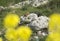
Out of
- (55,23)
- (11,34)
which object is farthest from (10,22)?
(55,23)

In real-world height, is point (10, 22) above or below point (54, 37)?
above

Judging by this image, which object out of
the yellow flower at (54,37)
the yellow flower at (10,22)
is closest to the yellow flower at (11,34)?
the yellow flower at (10,22)

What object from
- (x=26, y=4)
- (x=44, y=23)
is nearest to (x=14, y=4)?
(x=26, y=4)

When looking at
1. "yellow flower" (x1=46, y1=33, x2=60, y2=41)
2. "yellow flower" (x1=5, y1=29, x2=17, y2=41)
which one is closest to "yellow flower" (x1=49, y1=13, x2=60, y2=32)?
"yellow flower" (x1=46, y1=33, x2=60, y2=41)

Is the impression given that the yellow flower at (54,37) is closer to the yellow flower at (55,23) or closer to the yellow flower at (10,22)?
the yellow flower at (55,23)

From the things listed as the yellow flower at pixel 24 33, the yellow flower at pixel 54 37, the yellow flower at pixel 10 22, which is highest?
the yellow flower at pixel 10 22

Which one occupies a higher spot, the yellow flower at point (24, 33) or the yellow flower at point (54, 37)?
the yellow flower at point (24, 33)

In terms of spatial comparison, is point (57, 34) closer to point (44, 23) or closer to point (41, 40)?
point (41, 40)

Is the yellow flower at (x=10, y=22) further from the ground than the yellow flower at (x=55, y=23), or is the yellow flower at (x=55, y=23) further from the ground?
the yellow flower at (x=10, y=22)

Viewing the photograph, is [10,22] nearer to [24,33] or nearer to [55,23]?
[24,33]

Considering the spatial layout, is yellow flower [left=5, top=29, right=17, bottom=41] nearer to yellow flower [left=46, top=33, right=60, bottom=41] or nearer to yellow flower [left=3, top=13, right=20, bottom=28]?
yellow flower [left=3, top=13, right=20, bottom=28]

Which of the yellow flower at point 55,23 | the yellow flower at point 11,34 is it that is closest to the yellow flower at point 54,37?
the yellow flower at point 55,23
